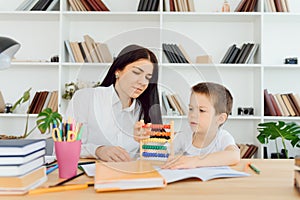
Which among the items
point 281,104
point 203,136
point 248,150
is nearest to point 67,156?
point 203,136

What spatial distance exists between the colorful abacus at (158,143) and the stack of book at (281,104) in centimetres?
223

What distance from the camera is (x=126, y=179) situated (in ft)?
3.02

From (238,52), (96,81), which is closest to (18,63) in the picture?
(238,52)

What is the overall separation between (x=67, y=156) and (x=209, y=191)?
14.6 inches

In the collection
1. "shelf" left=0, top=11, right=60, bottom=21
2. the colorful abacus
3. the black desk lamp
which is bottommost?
the colorful abacus

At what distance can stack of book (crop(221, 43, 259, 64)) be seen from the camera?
3234 mm

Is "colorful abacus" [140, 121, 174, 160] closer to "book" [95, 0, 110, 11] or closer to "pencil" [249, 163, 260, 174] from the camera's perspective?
"pencil" [249, 163, 260, 174]

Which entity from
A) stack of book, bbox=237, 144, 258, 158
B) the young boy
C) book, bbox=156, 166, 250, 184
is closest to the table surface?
book, bbox=156, 166, 250, 184

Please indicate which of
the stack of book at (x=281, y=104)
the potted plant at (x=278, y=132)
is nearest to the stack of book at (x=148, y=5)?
the stack of book at (x=281, y=104)

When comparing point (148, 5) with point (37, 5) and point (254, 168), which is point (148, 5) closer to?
point (37, 5)

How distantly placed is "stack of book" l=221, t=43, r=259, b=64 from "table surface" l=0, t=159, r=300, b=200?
7.29 ft

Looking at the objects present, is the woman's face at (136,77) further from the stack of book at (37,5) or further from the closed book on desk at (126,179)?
the stack of book at (37,5)

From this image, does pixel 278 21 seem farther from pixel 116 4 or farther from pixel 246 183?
pixel 246 183

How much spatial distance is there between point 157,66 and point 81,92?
384 millimetres
